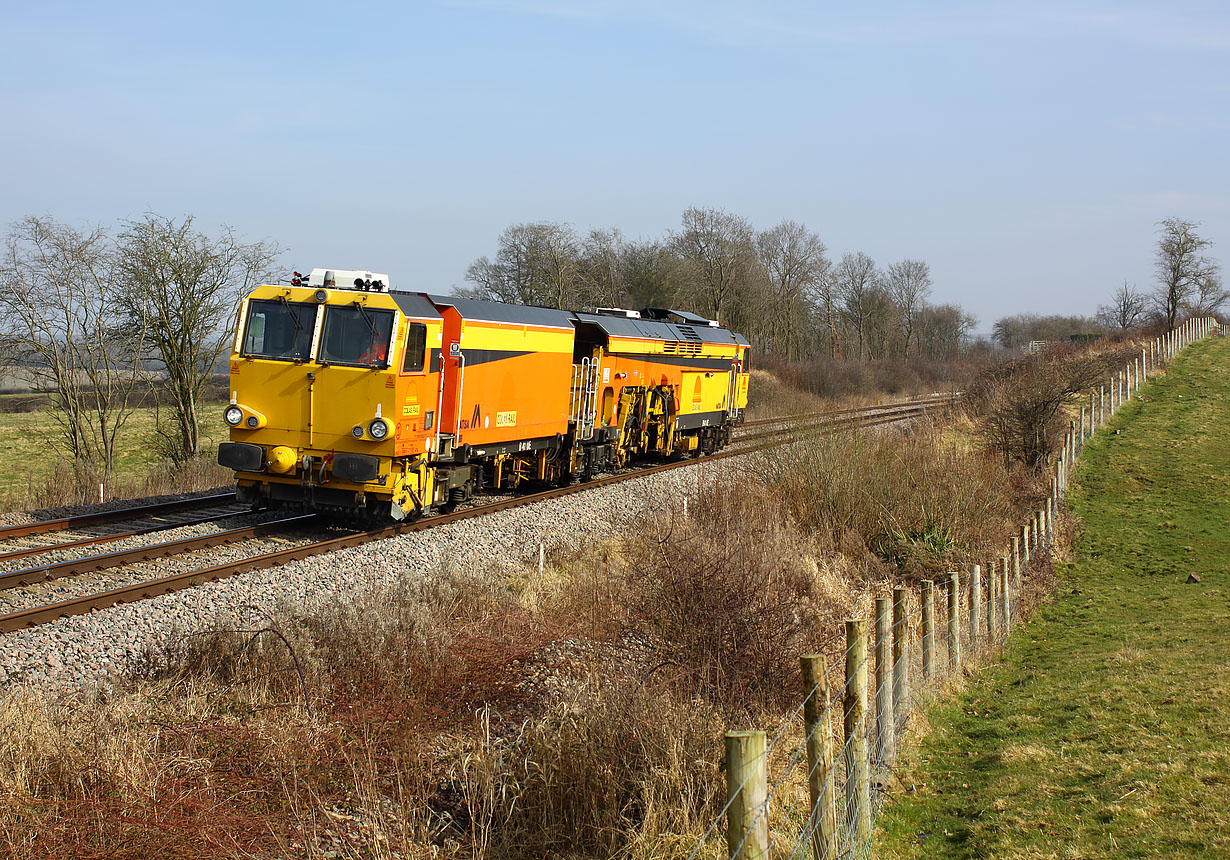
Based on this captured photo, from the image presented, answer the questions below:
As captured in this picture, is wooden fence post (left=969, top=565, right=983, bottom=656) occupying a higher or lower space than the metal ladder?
lower

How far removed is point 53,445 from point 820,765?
24.4 m

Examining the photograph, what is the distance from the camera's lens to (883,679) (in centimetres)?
649

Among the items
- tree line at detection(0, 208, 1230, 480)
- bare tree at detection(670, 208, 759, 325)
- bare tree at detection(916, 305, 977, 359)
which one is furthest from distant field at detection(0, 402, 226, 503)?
bare tree at detection(916, 305, 977, 359)

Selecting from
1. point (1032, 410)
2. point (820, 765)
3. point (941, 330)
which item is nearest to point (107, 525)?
point (820, 765)

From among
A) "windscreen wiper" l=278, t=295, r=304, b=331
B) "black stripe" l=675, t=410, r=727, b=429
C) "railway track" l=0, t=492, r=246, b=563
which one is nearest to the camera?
"railway track" l=0, t=492, r=246, b=563

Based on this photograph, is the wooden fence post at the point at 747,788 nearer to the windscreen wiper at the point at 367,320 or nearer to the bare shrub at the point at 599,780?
the bare shrub at the point at 599,780

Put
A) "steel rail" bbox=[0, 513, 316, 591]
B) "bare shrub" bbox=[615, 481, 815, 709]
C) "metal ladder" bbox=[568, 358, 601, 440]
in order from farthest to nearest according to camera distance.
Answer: "metal ladder" bbox=[568, 358, 601, 440], "steel rail" bbox=[0, 513, 316, 591], "bare shrub" bbox=[615, 481, 815, 709]

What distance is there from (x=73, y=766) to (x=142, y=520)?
31.9 ft

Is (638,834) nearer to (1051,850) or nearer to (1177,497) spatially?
(1051,850)

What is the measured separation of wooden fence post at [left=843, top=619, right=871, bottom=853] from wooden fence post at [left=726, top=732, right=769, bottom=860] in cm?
199

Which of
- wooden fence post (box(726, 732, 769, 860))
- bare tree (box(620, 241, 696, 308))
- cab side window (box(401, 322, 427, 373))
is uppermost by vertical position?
bare tree (box(620, 241, 696, 308))

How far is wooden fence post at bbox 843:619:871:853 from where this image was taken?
211 inches

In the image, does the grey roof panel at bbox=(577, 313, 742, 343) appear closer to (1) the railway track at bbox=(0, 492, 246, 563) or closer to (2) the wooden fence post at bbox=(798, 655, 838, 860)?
(1) the railway track at bbox=(0, 492, 246, 563)

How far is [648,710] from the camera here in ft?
19.6
